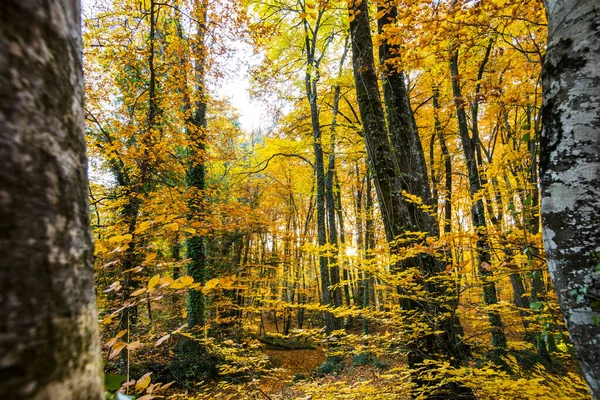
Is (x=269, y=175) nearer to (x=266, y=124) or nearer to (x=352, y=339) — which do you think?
(x=266, y=124)

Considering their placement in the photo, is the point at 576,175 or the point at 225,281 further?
the point at 225,281

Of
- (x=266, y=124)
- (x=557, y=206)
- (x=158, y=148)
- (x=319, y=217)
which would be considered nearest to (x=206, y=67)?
(x=266, y=124)

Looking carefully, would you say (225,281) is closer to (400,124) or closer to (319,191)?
(400,124)

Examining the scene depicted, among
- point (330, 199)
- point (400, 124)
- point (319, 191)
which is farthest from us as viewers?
point (330, 199)

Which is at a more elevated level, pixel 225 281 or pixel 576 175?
pixel 576 175

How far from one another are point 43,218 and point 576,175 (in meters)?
1.74

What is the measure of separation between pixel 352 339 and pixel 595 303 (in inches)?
108

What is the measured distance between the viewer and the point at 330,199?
34.3 ft

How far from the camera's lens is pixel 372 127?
3.61 meters

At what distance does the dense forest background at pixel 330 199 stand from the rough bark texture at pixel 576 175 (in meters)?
0.39

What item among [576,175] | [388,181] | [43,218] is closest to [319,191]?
[388,181]

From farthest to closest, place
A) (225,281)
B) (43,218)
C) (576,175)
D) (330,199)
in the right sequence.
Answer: (330,199) < (225,281) < (576,175) < (43,218)

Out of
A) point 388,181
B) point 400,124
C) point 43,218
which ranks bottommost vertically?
point 43,218

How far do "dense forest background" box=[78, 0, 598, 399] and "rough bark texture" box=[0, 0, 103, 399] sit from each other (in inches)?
14.3
